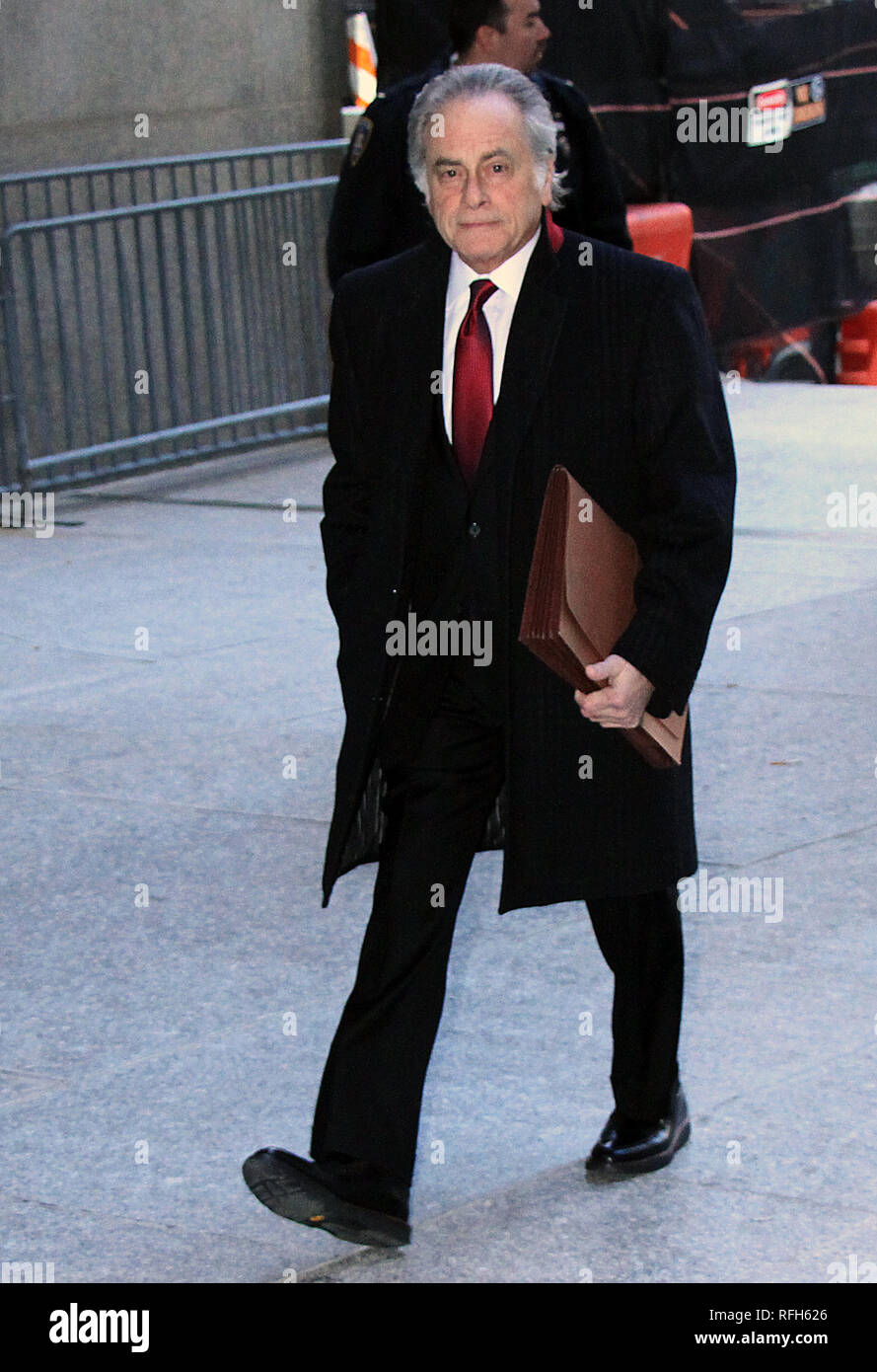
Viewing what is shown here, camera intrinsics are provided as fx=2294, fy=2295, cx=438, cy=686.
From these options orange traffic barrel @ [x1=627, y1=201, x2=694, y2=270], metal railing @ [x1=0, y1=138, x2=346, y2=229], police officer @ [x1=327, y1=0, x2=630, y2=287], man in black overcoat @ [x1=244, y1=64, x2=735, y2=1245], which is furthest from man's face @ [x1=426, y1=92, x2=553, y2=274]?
orange traffic barrel @ [x1=627, y1=201, x2=694, y2=270]

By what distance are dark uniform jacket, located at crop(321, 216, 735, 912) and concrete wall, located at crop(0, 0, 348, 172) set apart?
8093 millimetres

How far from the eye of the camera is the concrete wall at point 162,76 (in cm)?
1128

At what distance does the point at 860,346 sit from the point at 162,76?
16.9ft

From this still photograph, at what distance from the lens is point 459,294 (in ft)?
11.7

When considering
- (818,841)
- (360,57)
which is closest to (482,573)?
(818,841)

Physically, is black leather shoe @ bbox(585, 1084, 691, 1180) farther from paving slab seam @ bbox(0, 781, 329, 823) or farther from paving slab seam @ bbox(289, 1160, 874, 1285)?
paving slab seam @ bbox(0, 781, 329, 823)

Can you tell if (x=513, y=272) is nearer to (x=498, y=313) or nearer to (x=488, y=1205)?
(x=498, y=313)

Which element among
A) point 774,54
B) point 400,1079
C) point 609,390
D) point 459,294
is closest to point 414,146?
point 459,294

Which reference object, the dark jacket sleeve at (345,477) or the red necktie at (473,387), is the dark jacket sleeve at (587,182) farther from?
the red necktie at (473,387)

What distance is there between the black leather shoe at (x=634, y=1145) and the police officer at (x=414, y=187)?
2.65m

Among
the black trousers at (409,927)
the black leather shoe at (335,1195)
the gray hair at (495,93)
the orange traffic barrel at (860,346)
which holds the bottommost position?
the orange traffic barrel at (860,346)

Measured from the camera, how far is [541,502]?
3.49m

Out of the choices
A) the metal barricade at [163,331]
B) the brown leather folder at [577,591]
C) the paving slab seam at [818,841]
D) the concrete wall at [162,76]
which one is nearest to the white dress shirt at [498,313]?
the brown leather folder at [577,591]

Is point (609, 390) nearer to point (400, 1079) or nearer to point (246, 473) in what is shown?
point (400, 1079)
